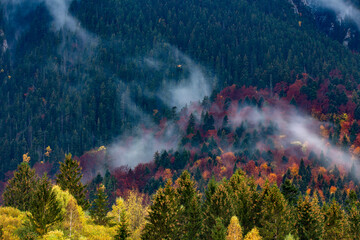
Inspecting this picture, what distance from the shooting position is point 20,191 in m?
73.6

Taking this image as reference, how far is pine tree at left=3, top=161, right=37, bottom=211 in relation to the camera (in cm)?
7312

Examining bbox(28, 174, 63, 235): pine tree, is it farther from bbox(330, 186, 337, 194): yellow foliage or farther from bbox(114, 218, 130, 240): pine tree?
bbox(330, 186, 337, 194): yellow foliage

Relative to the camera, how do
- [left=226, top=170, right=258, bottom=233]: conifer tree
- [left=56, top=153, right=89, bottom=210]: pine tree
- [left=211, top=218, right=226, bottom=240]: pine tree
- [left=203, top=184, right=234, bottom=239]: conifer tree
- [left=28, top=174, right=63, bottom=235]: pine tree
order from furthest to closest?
[left=56, top=153, right=89, bottom=210]: pine tree
[left=226, top=170, right=258, bottom=233]: conifer tree
[left=203, top=184, right=234, bottom=239]: conifer tree
[left=211, top=218, right=226, bottom=240]: pine tree
[left=28, top=174, right=63, bottom=235]: pine tree

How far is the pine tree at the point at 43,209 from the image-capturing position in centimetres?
5234

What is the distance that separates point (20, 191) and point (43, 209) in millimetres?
23956

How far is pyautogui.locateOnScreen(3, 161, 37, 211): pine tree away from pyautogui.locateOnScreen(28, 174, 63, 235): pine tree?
21.7 meters

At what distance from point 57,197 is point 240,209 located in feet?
Answer: 90.5

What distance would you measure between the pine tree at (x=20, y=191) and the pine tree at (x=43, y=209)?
21658mm

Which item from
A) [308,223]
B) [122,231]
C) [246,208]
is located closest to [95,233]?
[122,231]

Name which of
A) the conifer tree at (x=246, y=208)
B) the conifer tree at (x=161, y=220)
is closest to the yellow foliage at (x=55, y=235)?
the conifer tree at (x=161, y=220)

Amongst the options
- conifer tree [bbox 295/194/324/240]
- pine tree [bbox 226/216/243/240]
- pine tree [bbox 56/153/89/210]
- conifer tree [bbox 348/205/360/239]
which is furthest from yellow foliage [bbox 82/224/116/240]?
conifer tree [bbox 348/205/360/239]

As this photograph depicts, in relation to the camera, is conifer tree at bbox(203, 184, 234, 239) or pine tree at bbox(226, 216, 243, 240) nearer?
pine tree at bbox(226, 216, 243, 240)

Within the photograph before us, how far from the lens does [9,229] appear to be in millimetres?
53625

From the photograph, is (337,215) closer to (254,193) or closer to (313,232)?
(313,232)
